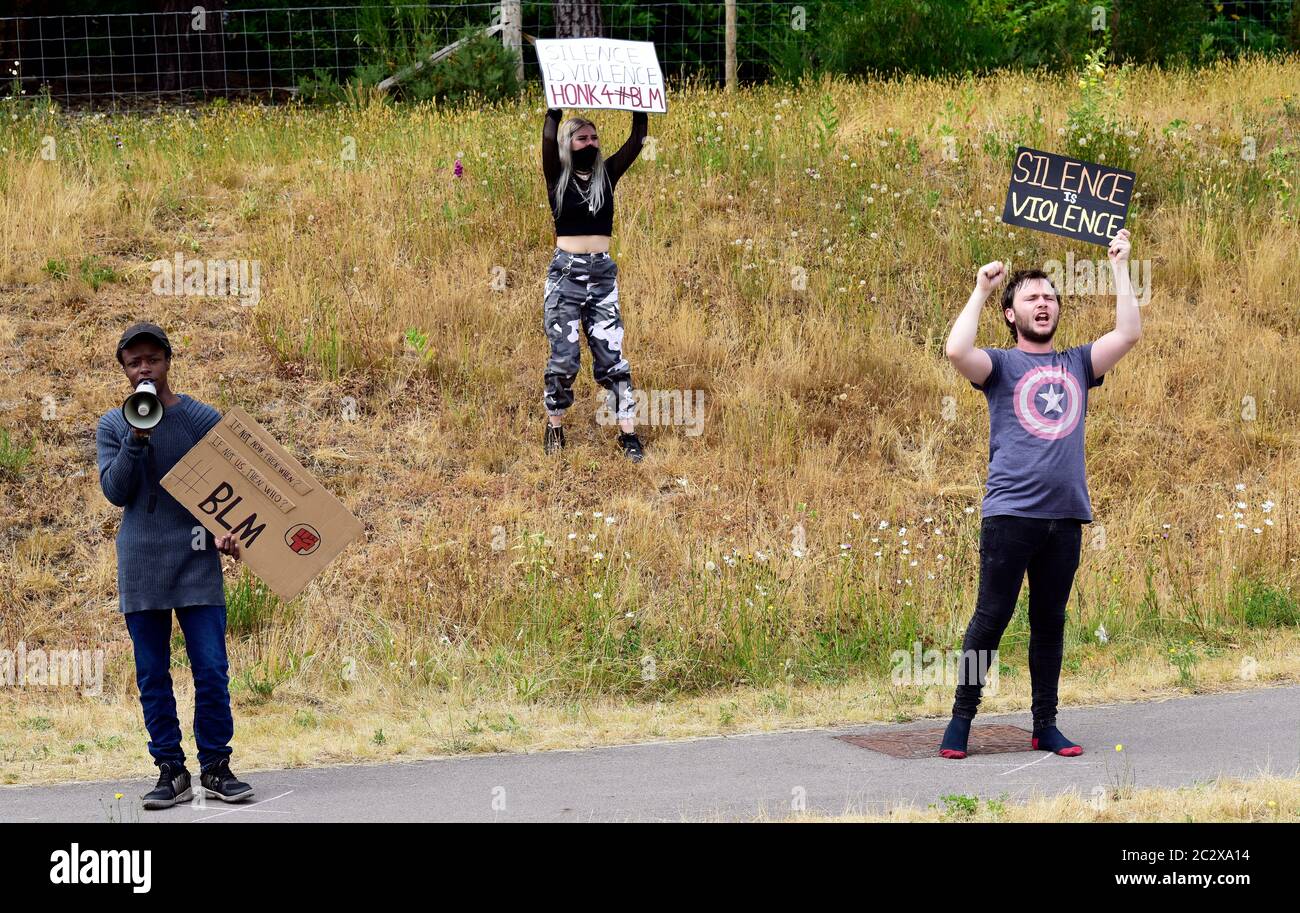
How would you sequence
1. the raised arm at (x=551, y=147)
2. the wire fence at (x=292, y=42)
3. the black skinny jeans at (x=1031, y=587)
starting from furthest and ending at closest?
the wire fence at (x=292, y=42), the raised arm at (x=551, y=147), the black skinny jeans at (x=1031, y=587)

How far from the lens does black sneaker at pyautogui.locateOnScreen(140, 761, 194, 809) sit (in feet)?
21.7

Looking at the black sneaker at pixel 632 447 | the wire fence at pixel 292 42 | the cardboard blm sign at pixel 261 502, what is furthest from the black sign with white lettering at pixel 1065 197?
the wire fence at pixel 292 42

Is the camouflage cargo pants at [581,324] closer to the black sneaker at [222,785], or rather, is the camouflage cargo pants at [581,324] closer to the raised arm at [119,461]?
the raised arm at [119,461]

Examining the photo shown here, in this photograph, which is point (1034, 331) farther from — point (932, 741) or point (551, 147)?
point (551, 147)

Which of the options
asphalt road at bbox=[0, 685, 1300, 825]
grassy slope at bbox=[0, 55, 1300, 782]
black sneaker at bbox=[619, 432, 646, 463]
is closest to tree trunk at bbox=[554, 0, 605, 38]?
grassy slope at bbox=[0, 55, 1300, 782]

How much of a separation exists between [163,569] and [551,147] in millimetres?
5200

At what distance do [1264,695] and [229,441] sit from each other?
526cm

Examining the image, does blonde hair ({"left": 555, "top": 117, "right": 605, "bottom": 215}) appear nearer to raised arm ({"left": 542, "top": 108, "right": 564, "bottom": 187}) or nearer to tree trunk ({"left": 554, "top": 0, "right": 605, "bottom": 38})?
raised arm ({"left": 542, "top": 108, "right": 564, "bottom": 187})

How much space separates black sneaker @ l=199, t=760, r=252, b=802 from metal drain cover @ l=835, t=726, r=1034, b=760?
2.79 m

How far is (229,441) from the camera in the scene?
671cm

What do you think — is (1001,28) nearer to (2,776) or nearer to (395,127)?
(395,127)

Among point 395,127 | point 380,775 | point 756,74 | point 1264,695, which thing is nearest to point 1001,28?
point 756,74

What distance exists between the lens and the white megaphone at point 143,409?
6414mm

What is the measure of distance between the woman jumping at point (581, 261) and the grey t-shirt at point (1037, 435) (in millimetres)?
4678
